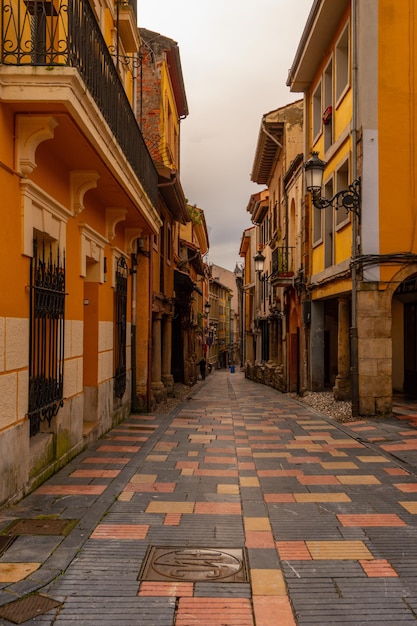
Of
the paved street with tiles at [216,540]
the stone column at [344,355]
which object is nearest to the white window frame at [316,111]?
the stone column at [344,355]

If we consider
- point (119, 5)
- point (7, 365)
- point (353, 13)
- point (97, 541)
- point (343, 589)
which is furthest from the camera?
point (353, 13)

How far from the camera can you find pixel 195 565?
4016 millimetres

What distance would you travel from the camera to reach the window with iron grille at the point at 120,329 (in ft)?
34.7

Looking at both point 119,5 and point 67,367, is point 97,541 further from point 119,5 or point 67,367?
point 119,5

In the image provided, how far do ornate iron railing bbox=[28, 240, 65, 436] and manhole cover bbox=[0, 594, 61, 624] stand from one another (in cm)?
243

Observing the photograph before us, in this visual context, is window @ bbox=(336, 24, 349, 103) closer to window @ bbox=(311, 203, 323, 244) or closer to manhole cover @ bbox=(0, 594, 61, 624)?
window @ bbox=(311, 203, 323, 244)

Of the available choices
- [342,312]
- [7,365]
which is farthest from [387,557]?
[342,312]

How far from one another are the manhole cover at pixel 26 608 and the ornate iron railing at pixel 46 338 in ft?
7.99

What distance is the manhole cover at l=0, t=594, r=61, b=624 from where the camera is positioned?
3.24m

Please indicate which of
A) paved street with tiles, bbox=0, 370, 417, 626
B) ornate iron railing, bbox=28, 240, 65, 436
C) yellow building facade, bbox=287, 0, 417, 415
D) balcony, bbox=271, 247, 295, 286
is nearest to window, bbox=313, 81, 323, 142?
yellow building facade, bbox=287, 0, 417, 415

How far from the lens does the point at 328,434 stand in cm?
973

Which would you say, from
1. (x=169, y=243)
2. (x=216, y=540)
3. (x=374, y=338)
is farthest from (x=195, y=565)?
(x=169, y=243)

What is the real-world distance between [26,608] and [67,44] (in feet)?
15.4

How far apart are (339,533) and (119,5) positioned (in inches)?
387
